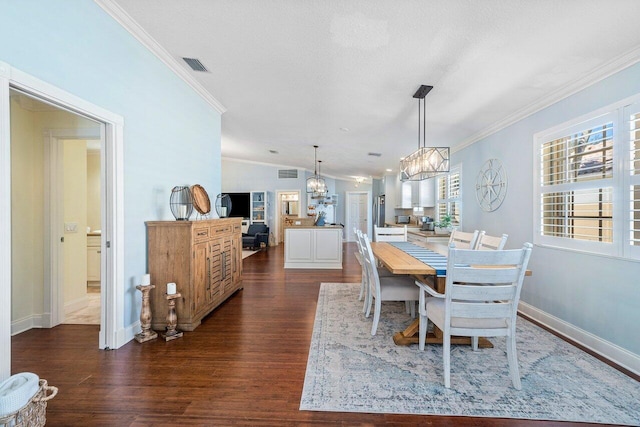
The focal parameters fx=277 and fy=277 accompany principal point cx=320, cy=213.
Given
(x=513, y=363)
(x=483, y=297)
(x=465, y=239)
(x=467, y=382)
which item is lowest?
(x=467, y=382)

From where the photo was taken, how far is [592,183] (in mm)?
2525

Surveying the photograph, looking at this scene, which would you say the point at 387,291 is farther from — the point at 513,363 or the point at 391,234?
the point at 391,234

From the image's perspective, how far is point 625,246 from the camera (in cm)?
223

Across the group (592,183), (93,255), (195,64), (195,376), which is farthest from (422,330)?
(93,255)

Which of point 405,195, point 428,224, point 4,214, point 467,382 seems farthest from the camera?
point 405,195

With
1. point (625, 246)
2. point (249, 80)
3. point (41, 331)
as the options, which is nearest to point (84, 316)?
point (41, 331)

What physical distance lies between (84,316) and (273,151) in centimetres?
544

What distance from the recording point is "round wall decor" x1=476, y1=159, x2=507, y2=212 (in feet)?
12.4

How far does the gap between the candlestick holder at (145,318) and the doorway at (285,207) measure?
7.54 metres

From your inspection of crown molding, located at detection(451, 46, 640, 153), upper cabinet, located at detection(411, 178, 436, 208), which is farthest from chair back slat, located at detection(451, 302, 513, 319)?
upper cabinet, located at detection(411, 178, 436, 208)

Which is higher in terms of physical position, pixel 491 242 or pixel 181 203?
pixel 181 203

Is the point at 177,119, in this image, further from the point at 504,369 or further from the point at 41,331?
the point at 504,369

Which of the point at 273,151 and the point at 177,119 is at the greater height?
the point at 273,151

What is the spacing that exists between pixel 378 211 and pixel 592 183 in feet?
25.5
